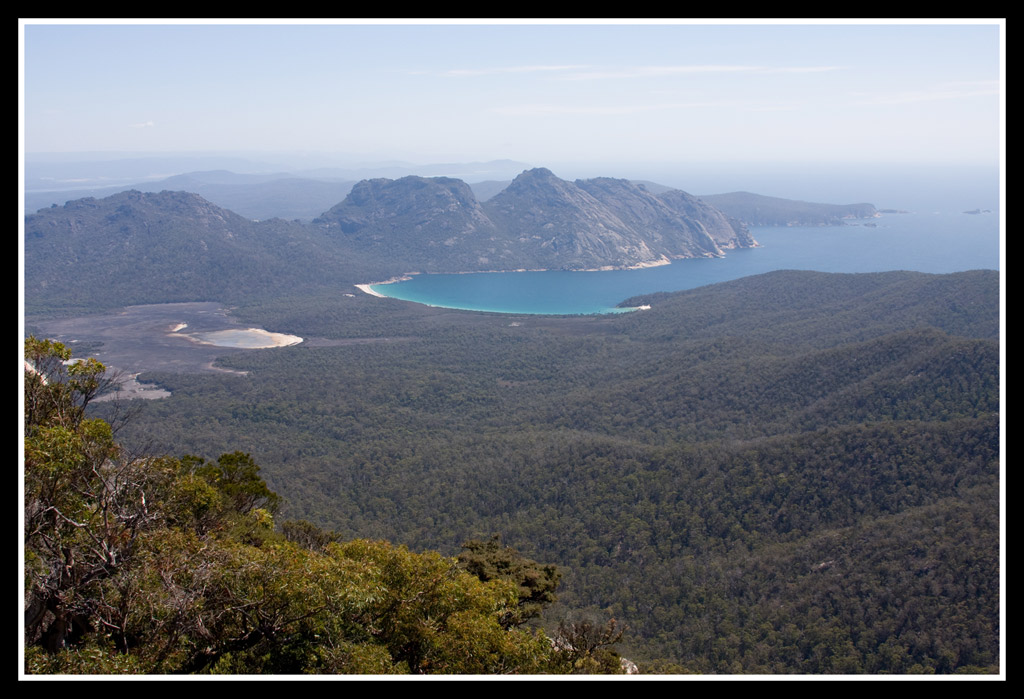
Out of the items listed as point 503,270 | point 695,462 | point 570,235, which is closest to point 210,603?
point 695,462

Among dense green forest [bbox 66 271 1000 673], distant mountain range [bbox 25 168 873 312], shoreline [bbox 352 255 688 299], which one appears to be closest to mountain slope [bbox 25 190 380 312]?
distant mountain range [bbox 25 168 873 312]

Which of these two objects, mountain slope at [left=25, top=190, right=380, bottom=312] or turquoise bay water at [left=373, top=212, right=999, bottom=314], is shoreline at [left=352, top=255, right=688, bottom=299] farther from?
mountain slope at [left=25, top=190, right=380, bottom=312]

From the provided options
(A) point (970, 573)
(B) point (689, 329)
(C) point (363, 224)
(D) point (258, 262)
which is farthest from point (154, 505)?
(C) point (363, 224)

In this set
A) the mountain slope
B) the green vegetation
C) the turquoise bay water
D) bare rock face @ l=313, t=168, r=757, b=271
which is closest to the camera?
the green vegetation

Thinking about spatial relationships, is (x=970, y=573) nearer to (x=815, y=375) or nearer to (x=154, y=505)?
(x=154, y=505)

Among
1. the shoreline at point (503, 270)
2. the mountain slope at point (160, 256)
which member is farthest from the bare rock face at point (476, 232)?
the mountain slope at point (160, 256)

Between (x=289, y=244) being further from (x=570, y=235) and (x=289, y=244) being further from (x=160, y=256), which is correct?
(x=570, y=235)
